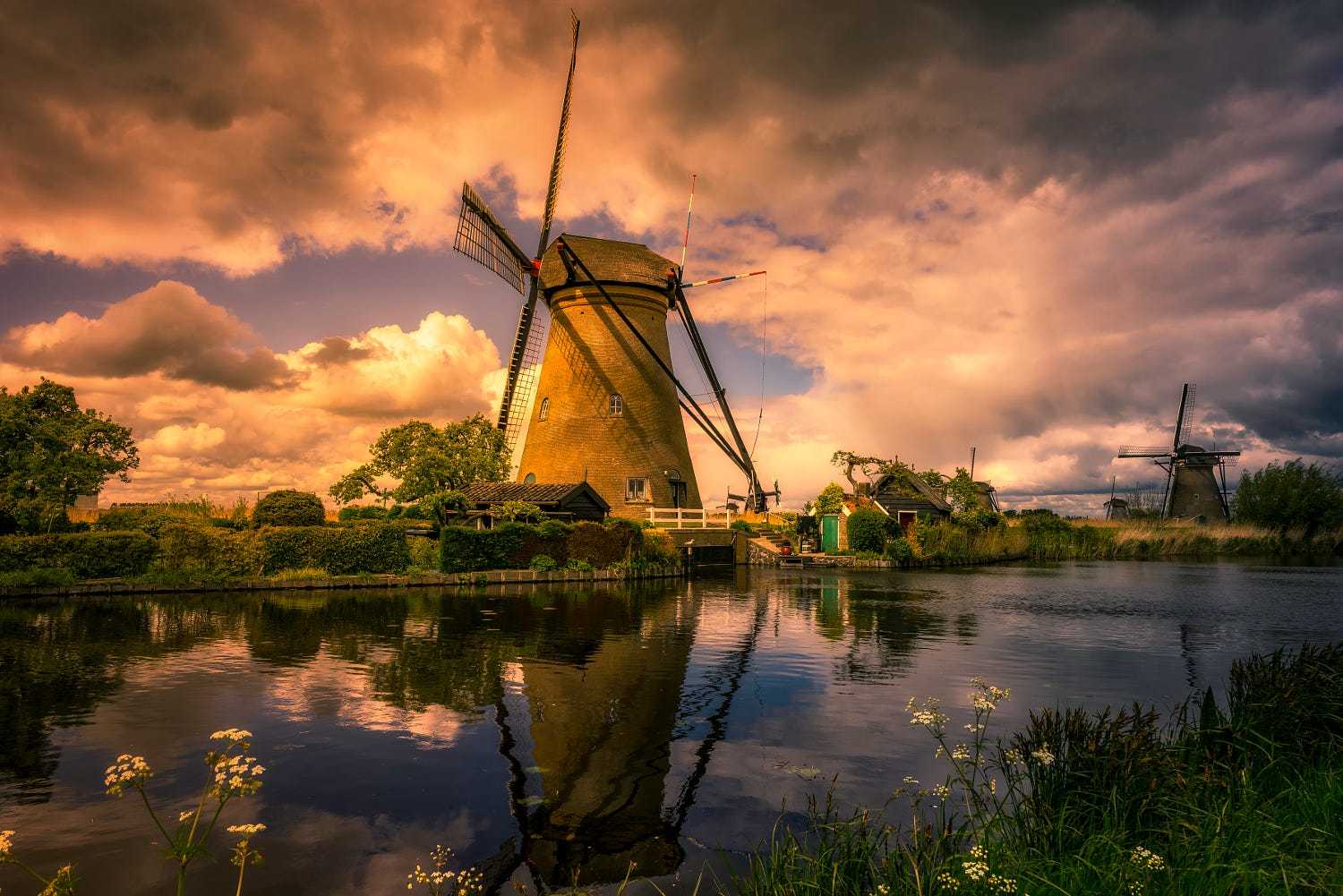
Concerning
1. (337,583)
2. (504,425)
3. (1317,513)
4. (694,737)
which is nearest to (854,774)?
(694,737)

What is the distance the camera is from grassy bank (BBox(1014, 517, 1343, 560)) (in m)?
48.8

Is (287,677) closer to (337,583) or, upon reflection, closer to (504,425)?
(337,583)

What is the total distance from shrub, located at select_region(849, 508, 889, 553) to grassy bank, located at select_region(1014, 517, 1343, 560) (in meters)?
15.8

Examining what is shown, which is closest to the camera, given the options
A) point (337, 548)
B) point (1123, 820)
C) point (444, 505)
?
point (1123, 820)

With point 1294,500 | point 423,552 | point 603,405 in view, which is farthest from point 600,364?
point 1294,500

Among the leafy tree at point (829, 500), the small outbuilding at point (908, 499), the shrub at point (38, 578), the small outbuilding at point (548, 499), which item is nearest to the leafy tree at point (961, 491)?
the small outbuilding at point (908, 499)

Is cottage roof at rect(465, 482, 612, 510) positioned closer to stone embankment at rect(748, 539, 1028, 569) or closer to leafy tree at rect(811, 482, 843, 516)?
stone embankment at rect(748, 539, 1028, 569)

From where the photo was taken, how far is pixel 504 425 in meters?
38.9

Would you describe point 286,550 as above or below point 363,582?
above

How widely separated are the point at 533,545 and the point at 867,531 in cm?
1983

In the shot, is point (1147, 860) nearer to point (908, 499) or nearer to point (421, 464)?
point (421, 464)

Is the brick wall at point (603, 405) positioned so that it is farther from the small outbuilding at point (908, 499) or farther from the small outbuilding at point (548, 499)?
the small outbuilding at point (908, 499)

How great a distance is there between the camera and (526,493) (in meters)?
30.4

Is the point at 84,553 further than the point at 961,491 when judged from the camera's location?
No
